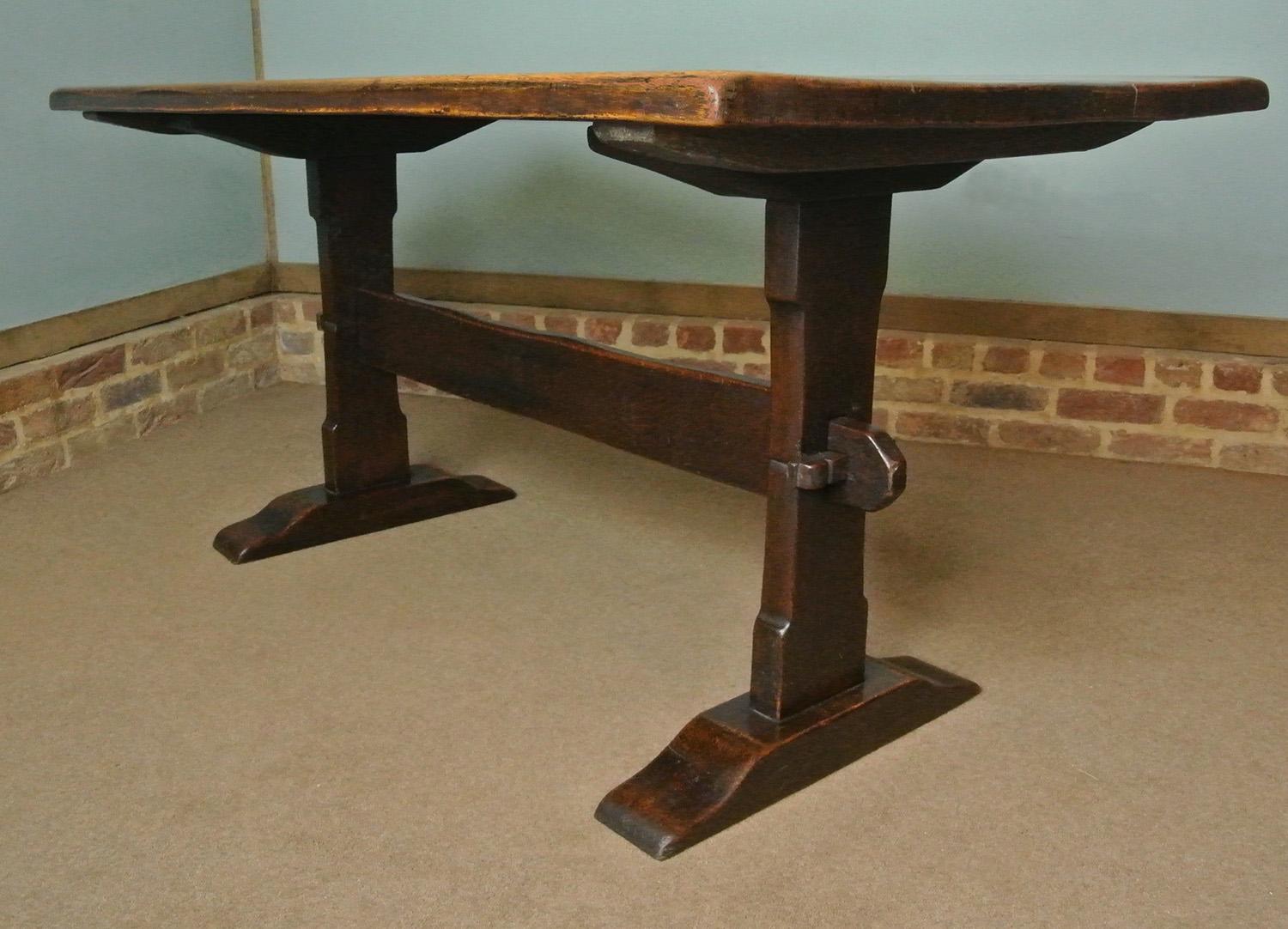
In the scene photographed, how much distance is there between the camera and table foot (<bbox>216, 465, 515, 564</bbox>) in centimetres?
235

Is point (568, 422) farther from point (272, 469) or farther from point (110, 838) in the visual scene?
point (272, 469)

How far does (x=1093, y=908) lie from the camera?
136 centimetres

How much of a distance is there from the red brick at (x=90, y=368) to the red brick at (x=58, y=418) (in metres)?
0.04

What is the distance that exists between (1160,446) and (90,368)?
7.89 feet

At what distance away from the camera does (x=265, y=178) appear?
3527 mm

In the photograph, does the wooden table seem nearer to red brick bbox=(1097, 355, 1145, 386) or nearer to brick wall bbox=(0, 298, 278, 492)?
brick wall bbox=(0, 298, 278, 492)

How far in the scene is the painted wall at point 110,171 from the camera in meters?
2.71

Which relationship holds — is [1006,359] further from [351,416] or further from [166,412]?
[166,412]

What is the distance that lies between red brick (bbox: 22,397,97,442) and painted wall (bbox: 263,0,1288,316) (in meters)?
0.94

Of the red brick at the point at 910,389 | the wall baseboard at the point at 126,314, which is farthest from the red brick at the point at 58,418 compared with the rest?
the red brick at the point at 910,389

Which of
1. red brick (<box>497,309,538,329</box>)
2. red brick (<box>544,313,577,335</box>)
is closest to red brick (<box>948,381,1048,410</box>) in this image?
red brick (<box>544,313,577,335</box>)

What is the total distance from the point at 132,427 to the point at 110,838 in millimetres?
1756

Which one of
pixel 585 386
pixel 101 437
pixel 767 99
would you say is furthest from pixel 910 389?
pixel 767 99

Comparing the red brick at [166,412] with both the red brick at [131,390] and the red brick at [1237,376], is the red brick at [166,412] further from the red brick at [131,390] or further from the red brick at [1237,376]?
the red brick at [1237,376]
